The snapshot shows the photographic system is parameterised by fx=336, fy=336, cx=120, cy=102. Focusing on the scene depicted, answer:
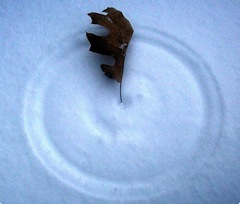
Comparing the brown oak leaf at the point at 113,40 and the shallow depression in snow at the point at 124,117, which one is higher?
the brown oak leaf at the point at 113,40

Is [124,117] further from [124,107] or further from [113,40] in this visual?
[113,40]

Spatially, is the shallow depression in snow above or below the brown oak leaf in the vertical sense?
below

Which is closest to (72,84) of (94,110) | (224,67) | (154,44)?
(94,110)

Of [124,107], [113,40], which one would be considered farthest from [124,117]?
[113,40]
